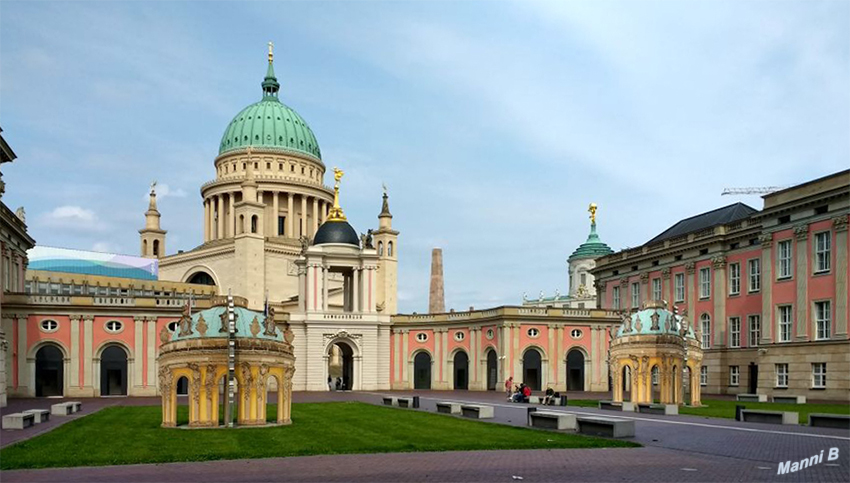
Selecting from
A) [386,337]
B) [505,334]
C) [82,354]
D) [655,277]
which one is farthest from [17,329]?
[655,277]

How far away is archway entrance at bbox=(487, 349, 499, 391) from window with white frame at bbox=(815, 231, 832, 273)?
29.4 metres

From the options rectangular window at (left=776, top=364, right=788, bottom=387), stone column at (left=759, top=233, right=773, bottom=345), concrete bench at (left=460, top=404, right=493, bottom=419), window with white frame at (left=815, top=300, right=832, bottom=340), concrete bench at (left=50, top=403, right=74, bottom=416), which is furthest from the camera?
stone column at (left=759, top=233, right=773, bottom=345)

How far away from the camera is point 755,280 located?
68750 millimetres

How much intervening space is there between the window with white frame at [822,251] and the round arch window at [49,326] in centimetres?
5486

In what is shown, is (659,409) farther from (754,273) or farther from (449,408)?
(754,273)

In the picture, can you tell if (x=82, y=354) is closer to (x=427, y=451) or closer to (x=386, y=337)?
(x=386, y=337)

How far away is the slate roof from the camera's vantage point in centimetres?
→ 7731

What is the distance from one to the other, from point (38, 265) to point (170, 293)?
19278mm

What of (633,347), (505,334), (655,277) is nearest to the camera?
(633,347)

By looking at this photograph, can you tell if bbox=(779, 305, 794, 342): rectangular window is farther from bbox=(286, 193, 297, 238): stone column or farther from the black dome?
bbox=(286, 193, 297, 238): stone column

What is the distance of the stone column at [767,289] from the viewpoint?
206ft

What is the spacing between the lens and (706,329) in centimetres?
7475

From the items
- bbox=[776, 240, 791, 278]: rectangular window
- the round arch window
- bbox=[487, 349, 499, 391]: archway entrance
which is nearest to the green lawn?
bbox=[776, 240, 791, 278]: rectangular window

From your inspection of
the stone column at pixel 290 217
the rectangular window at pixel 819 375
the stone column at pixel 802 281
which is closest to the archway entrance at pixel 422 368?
the stone column at pixel 802 281
